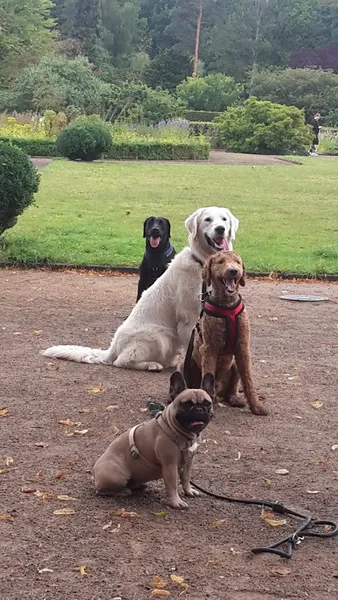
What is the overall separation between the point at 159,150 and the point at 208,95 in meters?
28.0

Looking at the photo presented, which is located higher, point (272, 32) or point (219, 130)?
point (272, 32)

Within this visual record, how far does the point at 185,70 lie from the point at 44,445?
8019cm

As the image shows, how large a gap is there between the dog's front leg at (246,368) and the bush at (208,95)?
57708 mm

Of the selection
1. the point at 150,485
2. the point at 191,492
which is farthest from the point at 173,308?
the point at 191,492

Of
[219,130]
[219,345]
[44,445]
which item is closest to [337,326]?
[219,345]

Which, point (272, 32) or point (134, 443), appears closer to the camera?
point (134, 443)

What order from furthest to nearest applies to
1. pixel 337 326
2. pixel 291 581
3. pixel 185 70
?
pixel 185 70 → pixel 337 326 → pixel 291 581

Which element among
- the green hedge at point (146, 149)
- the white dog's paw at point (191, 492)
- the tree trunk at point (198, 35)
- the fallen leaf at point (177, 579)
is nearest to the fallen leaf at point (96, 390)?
the white dog's paw at point (191, 492)

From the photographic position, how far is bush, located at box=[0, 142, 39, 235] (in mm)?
12109

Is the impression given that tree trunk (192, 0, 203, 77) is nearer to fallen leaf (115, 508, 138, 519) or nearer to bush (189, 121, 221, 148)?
bush (189, 121, 221, 148)

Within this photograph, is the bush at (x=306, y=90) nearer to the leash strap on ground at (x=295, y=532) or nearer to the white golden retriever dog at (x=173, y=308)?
the white golden retriever dog at (x=173, y=308)

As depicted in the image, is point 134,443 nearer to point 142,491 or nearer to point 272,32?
point 142,491

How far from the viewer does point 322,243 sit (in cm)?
1468

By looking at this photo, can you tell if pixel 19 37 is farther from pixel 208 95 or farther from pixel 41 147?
pixel 41 147
